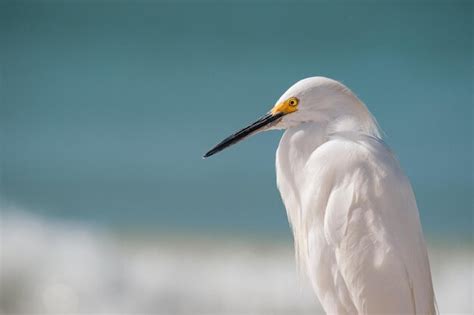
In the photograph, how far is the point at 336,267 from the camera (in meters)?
2.15

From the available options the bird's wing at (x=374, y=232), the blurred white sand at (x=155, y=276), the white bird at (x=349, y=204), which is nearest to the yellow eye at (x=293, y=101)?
the white bird at (x=349, y=204)

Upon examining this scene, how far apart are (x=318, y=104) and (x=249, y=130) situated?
260 millimetres

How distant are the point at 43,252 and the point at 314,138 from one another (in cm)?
391

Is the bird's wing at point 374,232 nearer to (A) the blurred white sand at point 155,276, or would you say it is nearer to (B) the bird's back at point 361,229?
(B) the bird's back at point 361,229

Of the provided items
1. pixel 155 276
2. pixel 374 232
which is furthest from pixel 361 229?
pixel 155 276

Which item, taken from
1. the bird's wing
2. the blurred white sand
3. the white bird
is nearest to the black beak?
the white bird

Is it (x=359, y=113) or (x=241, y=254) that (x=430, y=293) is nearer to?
(x=359, y=113)

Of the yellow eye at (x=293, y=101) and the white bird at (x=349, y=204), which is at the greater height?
the yellow eye at (x=293, y=101)

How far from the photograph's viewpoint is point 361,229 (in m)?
2.11

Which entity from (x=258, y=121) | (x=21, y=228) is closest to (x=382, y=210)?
(x=258, y=121)

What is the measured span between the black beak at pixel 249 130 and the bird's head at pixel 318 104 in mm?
18

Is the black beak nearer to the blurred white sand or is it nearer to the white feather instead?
the white feather

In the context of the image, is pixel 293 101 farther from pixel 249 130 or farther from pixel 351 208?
pixel 351 208

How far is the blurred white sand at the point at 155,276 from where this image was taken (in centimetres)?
512
